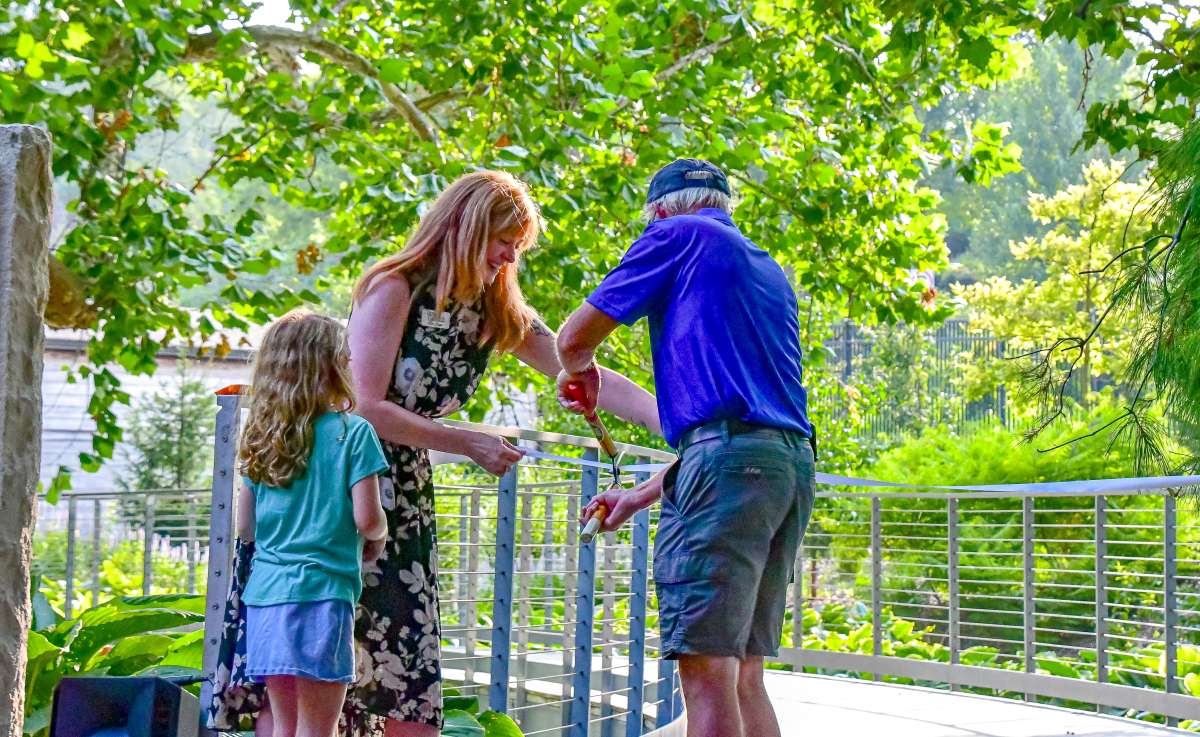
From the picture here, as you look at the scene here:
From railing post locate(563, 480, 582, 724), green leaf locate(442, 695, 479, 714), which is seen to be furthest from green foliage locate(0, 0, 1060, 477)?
green leaf locate(442, 695, 479, 714)

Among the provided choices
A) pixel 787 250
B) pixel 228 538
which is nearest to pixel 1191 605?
pixel 787 250

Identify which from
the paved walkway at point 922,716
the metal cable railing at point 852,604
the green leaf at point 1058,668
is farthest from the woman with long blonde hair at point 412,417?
the green leaf at point 1058,668

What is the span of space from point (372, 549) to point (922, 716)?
5.17 metres

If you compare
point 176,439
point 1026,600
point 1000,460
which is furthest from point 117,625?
point 176,439

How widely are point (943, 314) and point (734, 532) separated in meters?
8.96

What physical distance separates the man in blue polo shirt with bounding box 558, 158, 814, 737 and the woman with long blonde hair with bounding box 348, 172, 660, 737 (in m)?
0.26

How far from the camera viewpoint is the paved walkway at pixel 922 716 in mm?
6840

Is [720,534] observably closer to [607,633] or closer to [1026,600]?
[607,633]

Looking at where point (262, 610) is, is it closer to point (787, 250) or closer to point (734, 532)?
point (734, 532)

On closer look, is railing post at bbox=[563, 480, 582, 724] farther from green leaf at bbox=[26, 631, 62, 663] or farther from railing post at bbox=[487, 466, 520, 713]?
green leaf at bbox=[26, 631, 62, 663]

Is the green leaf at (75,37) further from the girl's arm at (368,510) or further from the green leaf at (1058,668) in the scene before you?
the green leaf at (1058,668)

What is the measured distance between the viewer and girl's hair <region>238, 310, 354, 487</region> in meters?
3.05

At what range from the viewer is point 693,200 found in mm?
3115

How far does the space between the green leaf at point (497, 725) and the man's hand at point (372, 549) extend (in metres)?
1.65
